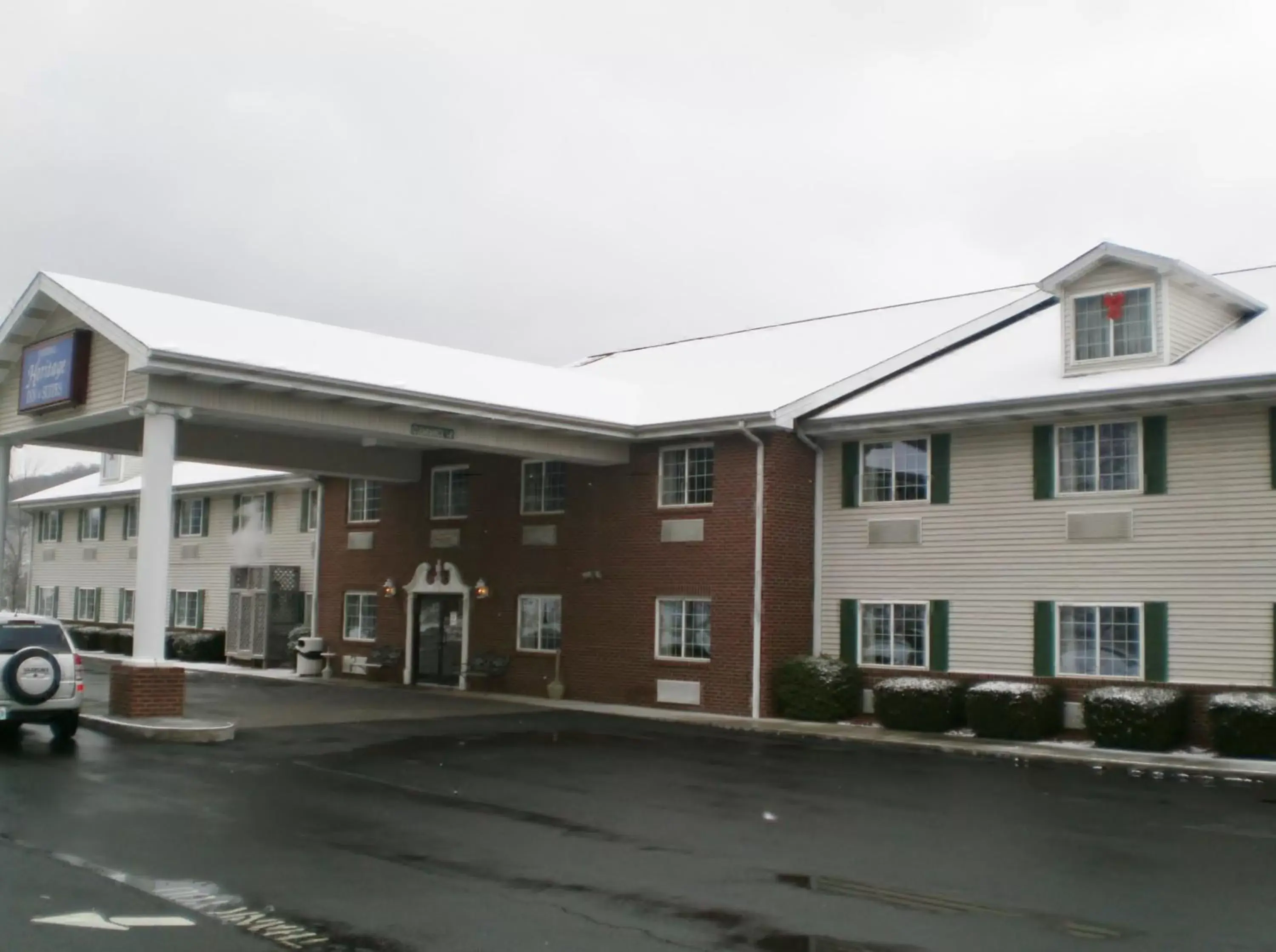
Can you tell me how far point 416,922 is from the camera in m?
8.04

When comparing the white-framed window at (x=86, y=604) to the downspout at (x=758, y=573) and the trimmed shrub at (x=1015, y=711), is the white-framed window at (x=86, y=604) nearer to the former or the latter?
the downspout at (x=758, y=573)

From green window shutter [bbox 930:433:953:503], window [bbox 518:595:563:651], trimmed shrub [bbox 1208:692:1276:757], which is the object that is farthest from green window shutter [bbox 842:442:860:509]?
trimmed shrub [bbox 1208:692:1276:757]

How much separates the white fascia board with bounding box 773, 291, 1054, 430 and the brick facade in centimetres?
67

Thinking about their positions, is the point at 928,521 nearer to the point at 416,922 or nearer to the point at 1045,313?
the point at 1045,313

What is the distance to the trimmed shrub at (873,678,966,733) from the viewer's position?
2012 cm

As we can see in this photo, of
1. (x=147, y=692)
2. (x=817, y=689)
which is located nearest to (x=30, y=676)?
(x=147, y=692)

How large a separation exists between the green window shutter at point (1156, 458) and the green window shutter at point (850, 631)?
558 cm

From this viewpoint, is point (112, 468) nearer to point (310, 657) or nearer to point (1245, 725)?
point (310, 657)

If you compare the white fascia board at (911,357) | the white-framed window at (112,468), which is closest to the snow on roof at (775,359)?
the white fascia board at (911,357)

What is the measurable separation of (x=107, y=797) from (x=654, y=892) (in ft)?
21.1

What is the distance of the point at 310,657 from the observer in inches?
1248

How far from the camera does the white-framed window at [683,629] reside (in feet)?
76.7

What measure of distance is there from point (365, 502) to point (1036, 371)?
17.1m

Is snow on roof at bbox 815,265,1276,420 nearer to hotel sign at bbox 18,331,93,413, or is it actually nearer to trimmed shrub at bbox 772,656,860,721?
trimmed shrub at bbox 772,656,860,721
